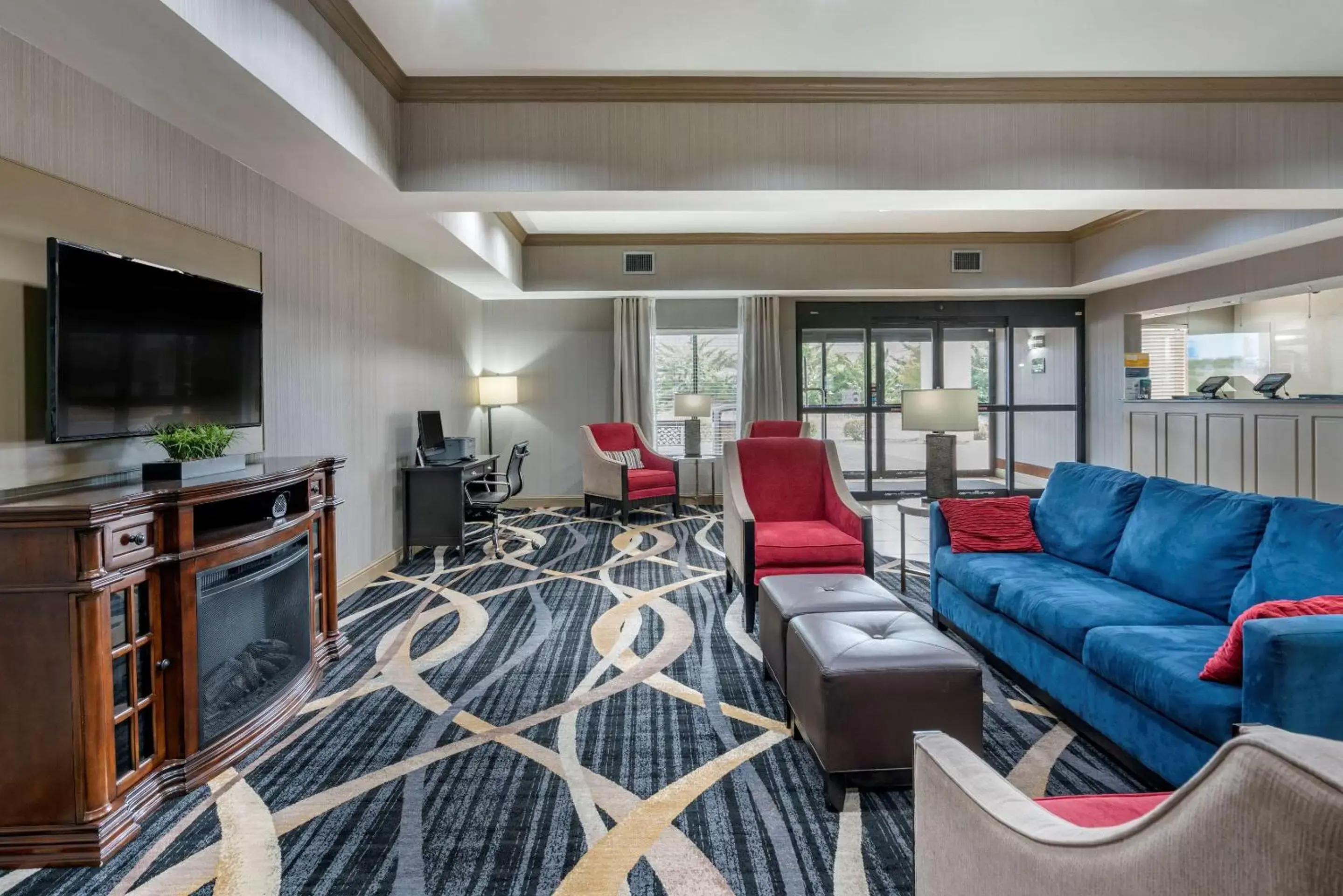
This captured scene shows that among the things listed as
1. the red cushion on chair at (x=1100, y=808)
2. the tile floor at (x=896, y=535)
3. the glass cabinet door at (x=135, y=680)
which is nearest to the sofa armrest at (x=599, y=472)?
the tile floor at (x=896, y=535)

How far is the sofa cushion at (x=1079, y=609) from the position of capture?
2.32 m

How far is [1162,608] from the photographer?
242 centimetres

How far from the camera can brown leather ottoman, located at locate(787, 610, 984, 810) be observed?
198 centimetres

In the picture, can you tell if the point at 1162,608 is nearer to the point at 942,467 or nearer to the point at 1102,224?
the point at 942,467

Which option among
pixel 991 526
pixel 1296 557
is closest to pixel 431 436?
pixel 991 526

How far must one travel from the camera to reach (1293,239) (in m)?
5.02

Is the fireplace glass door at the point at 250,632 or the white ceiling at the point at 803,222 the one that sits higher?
the white ceiling at the point at 803,222

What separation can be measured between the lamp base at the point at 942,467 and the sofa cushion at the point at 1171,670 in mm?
1770

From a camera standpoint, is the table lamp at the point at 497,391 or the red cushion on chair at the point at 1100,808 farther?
the table lamp at the point at 497,391

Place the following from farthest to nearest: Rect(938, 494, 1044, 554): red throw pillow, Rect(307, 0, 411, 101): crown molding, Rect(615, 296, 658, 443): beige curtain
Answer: Rect(615, 296, 658, 443): beige curtain
Rect(938, 494, 1044, 554): red throw pillow
Rect(307, 0, 411, 101): crown molding

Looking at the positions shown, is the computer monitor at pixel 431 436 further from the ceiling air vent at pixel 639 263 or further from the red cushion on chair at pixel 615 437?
the ceiling air vent at pixel 639 263

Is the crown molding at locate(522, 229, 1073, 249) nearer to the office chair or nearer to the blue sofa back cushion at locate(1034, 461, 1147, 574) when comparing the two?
the office chair

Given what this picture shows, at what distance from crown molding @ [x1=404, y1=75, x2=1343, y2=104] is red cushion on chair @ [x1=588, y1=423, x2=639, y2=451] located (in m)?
3.78

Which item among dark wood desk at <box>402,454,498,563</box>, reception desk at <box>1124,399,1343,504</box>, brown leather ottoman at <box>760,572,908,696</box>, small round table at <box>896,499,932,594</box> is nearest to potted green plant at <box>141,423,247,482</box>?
brown leather ottoman at <box>760,572,908,696</box>
